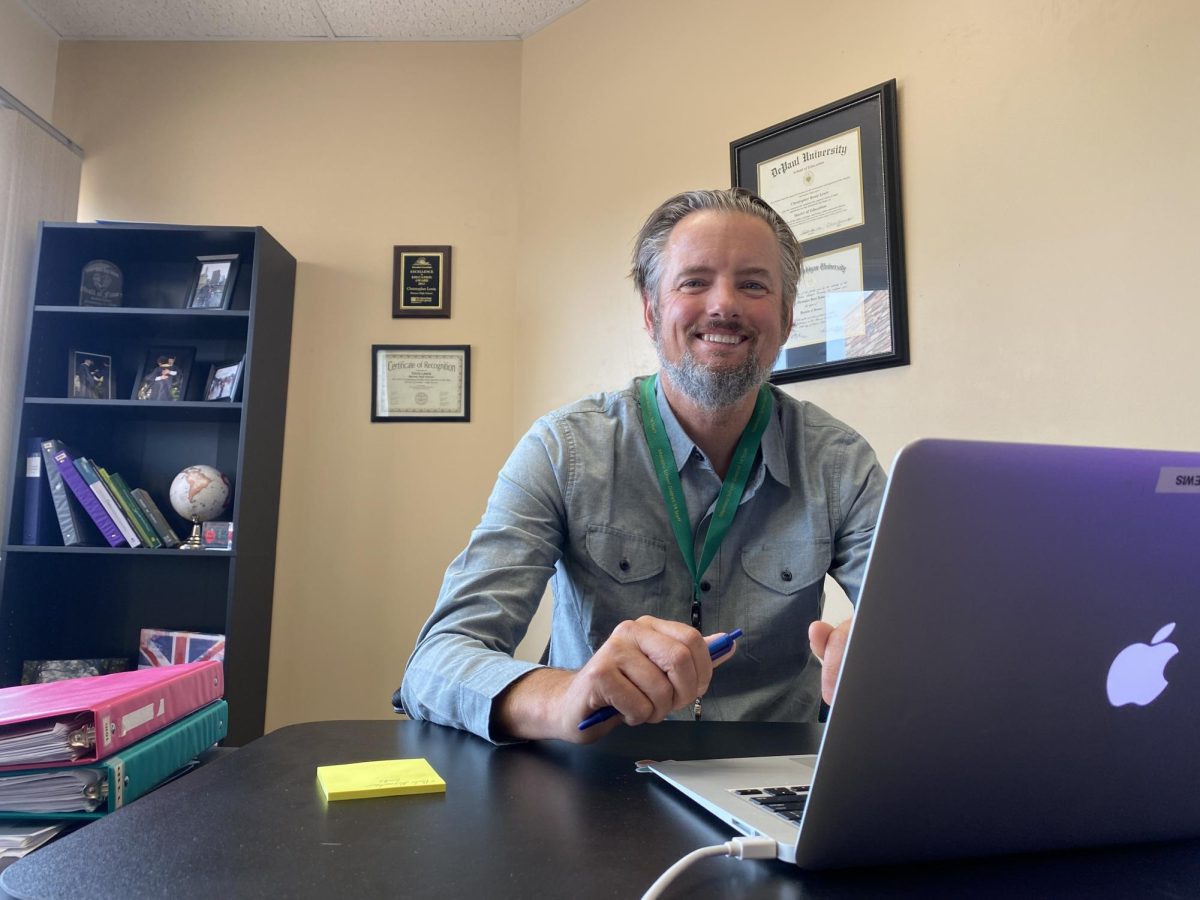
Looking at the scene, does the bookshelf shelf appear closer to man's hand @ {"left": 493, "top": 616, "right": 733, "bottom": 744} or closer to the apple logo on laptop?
man's hand @ {"left": 493, "top": 616, "right": 733, "bottom": 744}

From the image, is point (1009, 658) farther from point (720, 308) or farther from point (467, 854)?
point (720, 308)

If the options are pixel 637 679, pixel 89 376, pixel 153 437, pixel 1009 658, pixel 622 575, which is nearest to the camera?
pixel 1009 658

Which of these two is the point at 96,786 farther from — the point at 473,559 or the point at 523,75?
the point at 523,75

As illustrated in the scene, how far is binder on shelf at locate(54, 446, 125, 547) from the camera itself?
2.68 meters

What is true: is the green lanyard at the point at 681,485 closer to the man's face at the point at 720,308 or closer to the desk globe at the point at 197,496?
the man's face at the point at 720,308

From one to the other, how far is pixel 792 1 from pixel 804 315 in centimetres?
86

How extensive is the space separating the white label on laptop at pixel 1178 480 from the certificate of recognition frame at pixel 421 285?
2.77m

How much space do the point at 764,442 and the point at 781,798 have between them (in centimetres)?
78

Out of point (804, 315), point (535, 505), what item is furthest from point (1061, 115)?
Result: point (535, 505)

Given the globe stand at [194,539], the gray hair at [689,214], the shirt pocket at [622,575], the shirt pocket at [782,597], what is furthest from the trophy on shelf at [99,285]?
the shirt pocket at [782,597]

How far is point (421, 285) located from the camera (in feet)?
10.0

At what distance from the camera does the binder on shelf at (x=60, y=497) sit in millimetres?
2684

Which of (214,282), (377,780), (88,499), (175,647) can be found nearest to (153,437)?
(88,499)

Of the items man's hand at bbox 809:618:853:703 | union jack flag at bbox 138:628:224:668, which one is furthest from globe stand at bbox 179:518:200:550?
man's hand at bbox 809:618:853:703
